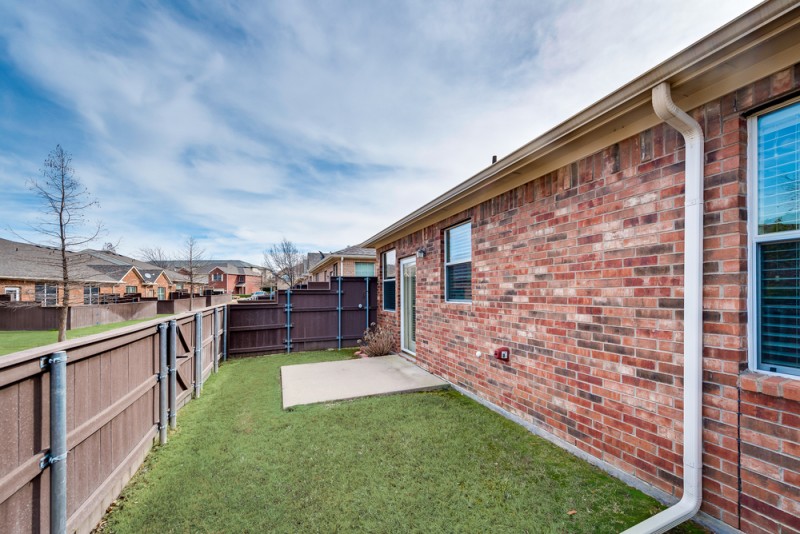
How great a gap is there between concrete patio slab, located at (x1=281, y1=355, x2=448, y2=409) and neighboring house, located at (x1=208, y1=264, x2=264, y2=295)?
56.3 meters

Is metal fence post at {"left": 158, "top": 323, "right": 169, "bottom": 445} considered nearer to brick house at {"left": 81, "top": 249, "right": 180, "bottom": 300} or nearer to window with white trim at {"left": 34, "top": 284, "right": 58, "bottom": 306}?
window with white trim at {"left": 34, "top": 284, "right": 58, "bottom": 306}

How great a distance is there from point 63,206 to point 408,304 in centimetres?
1298

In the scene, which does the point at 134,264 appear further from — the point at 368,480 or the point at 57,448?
the point at 368,480

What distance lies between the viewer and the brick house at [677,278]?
197 cm

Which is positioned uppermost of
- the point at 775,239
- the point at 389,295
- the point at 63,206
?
the point at 63,206

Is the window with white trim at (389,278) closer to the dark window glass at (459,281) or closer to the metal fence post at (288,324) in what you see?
the metal fence post at (288,324)

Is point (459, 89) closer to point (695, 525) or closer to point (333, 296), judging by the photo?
point (333, 296)

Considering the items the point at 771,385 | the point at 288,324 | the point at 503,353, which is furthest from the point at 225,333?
the point at 771,385

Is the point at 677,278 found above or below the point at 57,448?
above

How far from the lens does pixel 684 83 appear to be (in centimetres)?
220

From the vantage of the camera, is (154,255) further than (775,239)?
Yes

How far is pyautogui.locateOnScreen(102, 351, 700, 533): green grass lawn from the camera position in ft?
7.88

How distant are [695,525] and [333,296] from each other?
337 inches

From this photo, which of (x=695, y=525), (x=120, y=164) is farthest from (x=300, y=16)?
(x=120, y=164)
